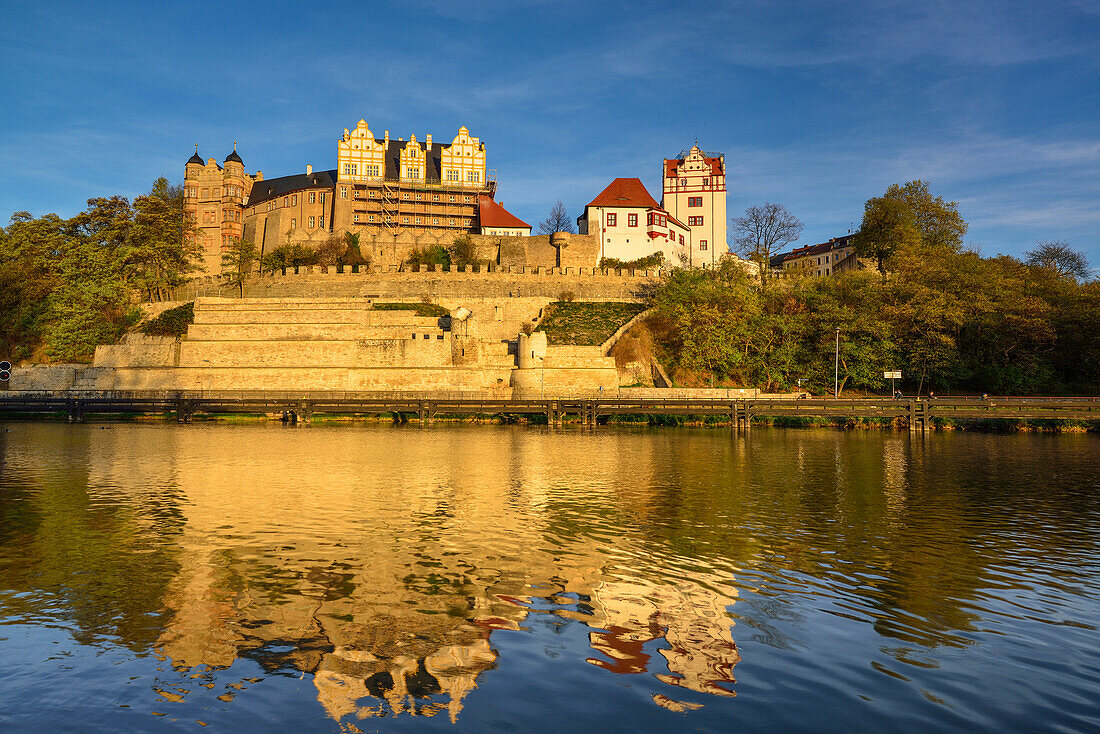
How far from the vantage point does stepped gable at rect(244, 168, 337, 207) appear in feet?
270

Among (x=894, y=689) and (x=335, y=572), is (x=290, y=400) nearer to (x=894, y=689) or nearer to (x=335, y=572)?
(x=335, y=572)

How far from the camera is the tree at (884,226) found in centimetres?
6756

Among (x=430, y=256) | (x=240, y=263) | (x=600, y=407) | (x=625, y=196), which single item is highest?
(x=625, y=196)

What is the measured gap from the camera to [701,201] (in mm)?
80000

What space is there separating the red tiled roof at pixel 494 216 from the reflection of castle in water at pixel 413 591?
2533 inches

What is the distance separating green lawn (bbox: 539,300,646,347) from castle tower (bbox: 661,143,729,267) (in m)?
19.7

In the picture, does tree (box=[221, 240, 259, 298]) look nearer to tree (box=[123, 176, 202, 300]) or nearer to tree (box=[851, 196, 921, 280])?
tree (box=[123, 176, 202, 300])

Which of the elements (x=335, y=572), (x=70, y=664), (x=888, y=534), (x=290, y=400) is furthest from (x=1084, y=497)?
(x=290, y=400)

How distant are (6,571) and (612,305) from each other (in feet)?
186

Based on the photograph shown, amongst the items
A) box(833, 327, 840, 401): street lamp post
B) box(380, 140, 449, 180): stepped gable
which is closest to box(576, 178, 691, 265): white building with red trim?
box(380, 140, 449, 180): stepped gable

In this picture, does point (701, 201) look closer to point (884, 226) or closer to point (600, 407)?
point (884, 226)

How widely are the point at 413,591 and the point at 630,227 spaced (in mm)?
68817

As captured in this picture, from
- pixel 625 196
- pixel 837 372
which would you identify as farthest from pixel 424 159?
pixel 837 372

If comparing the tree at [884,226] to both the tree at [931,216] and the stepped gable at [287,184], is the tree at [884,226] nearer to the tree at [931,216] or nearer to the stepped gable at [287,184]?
the tree at [931,216]
